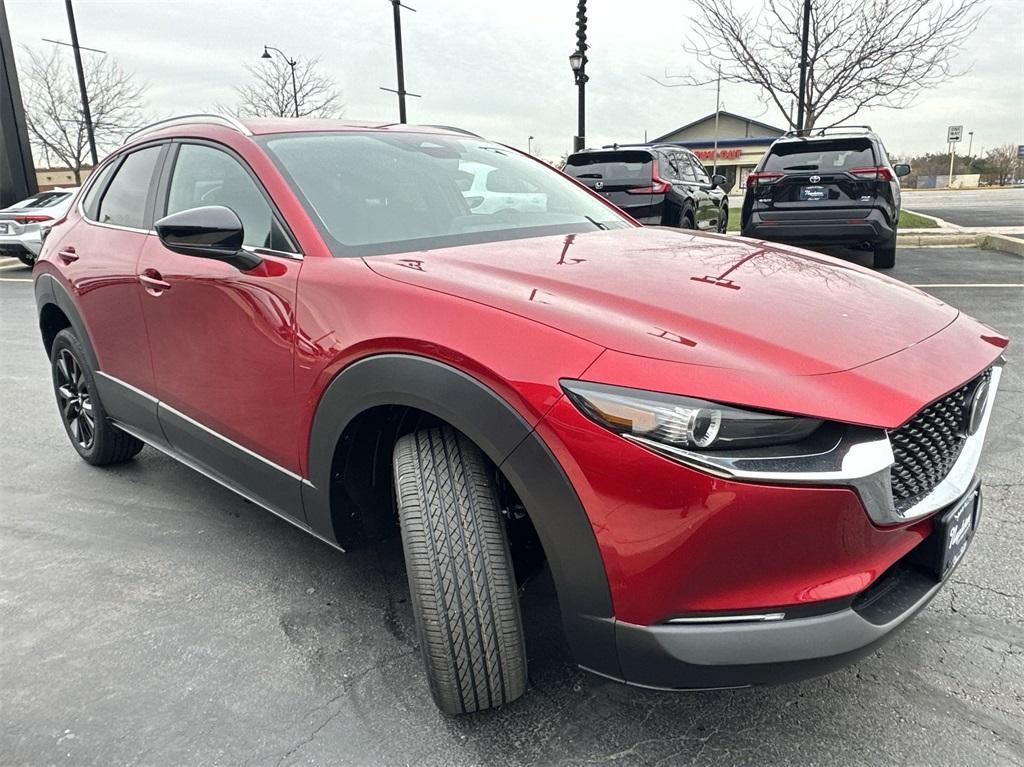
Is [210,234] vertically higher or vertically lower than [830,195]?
higher

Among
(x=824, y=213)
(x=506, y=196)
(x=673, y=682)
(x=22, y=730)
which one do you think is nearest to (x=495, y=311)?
(x=673, y=682)

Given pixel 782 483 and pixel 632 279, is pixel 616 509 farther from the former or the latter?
pixel 632 279

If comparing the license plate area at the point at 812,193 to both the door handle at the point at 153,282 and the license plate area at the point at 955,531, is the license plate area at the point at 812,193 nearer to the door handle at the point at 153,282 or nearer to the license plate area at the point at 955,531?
the license plate area at the point at 955,531

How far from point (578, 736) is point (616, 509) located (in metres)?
0.73

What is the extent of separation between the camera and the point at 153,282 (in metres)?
2.82

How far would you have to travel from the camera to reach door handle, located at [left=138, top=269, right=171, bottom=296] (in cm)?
276

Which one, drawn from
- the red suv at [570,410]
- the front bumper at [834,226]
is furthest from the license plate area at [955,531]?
the front bumper at [834,226]

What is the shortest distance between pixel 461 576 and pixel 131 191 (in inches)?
98.5

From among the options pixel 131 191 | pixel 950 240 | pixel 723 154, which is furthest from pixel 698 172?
pixel 723 154

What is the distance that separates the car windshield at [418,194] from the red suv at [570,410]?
2 centimetres

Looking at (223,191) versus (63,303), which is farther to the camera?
(63,303)

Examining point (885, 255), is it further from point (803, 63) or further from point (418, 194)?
point (418, 194)

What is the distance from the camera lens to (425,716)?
200 cm

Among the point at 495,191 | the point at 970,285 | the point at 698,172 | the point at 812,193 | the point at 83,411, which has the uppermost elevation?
the point at 698,172
